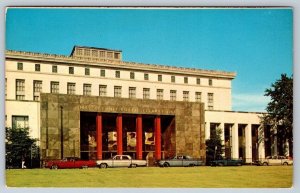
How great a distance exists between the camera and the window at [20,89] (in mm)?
10791

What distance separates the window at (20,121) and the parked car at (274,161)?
17.4 feet

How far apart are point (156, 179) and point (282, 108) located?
3.00 m

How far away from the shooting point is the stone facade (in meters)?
12.6

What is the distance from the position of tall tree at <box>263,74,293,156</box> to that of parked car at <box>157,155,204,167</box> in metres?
Result: 2.70

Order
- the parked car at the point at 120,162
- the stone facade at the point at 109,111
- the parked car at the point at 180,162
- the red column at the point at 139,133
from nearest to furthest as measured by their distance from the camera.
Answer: the parked car at the point at 120,162 → the stone facade at the point at 109,111 → the parked car at the point at 180,162 → the red column at the point at 139,133

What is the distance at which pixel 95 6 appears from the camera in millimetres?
9531

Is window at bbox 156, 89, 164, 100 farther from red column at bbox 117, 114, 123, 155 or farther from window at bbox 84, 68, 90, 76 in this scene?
red column at bbox 117, 114, 123, 155

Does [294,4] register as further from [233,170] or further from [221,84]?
[233,170]

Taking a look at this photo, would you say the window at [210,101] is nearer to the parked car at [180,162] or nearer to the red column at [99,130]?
the parked car at [180,162]

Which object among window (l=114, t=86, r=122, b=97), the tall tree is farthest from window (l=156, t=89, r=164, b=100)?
the tall tree

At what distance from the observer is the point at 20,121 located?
1074cm

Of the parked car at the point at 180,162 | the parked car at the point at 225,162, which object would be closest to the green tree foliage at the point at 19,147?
the parked car at the point at 180,162

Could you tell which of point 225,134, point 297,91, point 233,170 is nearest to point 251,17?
point 297,91

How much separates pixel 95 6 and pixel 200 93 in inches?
176
